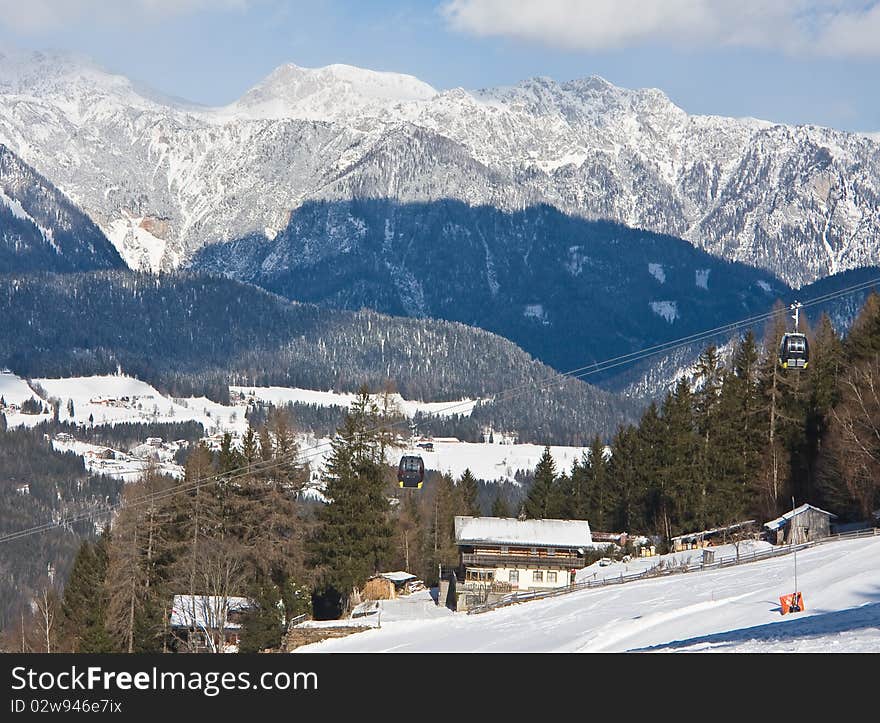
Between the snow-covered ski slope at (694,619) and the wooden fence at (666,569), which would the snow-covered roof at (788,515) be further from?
the snow-covered ski slope at (694,619)

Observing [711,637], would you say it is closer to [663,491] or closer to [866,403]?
[866,403]

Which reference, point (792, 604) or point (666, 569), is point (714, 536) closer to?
point (666, 569)

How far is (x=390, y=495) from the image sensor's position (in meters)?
89.2

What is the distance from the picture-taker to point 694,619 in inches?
2183

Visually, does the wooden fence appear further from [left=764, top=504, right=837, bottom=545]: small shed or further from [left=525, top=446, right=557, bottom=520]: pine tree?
[left=525, top=446, right=557, bottom=520]: pine tree

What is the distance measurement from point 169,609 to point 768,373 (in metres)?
39.4

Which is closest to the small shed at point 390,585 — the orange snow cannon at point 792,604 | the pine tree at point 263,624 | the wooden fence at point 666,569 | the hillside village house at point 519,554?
the hillside village house at point 519,554

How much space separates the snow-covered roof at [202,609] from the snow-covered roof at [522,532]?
15.9 meters

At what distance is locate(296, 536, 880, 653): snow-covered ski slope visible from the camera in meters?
42.5

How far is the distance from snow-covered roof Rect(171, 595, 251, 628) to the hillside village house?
46.0 feet

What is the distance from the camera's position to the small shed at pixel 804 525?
79.8 metres

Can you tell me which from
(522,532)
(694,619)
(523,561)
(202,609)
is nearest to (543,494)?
(522,532)

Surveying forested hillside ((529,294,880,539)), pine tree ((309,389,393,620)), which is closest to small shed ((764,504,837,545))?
forested hillside ((529,294,880,539))
